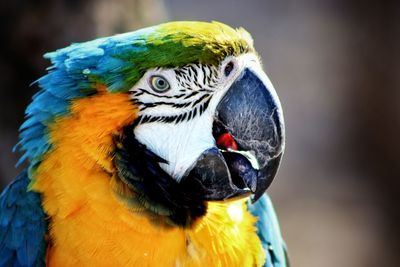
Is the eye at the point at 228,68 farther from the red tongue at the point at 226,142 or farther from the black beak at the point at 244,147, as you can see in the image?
the red tongue at the point at 226,142

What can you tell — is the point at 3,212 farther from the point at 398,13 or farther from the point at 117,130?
the point at 398,13

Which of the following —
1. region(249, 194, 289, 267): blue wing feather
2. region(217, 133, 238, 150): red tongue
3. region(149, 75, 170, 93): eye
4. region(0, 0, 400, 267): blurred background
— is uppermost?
region(149, 75, 170, 93): eye

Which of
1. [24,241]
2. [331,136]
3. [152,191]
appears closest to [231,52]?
[152,191]

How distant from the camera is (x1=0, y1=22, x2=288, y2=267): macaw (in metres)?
2.26

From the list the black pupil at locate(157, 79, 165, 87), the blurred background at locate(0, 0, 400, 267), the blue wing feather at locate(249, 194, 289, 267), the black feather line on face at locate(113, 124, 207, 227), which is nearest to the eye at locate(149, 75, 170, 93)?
the black pupil at locate(157, 79, 165, 87)

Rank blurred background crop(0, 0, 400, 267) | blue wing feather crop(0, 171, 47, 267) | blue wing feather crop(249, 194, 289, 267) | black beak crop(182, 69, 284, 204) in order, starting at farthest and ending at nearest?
1. blurred background crop(0, 0, 400, 267)
2. blue wing feather crop(249, 194, 289, 267)
3. blue wing feather crop(0, 171, 47, 267)
4. black beak crop(182, 69, 284, 204)

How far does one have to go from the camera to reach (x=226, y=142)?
7.49 feet

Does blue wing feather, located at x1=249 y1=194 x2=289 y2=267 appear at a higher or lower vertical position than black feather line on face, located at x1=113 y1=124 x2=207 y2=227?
lower

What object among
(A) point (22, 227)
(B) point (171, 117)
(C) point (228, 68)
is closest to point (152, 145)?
Result: (B) point (171, 117)

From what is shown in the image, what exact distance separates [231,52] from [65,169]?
0.67 metres

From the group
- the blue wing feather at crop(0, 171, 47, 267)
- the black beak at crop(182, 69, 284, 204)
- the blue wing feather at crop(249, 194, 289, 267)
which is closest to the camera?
the black beak at crop(182, 69, 284, 204)

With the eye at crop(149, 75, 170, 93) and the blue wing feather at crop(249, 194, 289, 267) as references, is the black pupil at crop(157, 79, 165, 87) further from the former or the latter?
the blue wing feather at crop(249, 194, 289, 267)

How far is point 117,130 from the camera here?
7.55ft

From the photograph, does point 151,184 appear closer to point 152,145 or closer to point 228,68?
point 152,145
